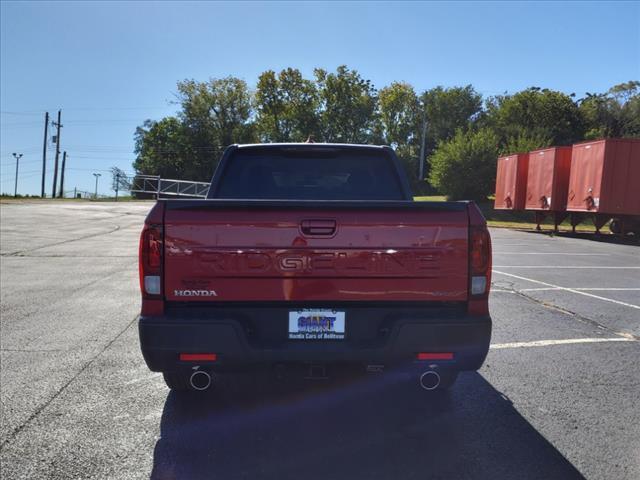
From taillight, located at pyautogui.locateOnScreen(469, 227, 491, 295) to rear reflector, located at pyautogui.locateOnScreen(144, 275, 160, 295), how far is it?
6.17ft

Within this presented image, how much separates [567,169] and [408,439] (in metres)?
21.6

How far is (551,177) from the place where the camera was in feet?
72.1

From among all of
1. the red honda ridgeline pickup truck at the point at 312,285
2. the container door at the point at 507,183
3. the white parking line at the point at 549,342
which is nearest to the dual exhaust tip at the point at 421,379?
the red honda ridgeline pickup truck at the point at 312,285

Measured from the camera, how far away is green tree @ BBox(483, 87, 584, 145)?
5606cm

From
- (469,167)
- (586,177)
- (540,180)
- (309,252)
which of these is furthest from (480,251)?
(469,167)

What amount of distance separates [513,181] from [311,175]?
75.9 ft

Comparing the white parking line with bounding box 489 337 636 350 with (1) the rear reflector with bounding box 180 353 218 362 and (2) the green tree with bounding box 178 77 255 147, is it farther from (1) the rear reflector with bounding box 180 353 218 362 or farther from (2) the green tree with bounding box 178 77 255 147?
(2) the green tree with bounding box 178 77 255 147

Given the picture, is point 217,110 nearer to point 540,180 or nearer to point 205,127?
point 205,127

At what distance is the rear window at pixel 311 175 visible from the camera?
14.9ft

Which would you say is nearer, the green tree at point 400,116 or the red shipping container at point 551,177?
the red shipping container at point 551,177

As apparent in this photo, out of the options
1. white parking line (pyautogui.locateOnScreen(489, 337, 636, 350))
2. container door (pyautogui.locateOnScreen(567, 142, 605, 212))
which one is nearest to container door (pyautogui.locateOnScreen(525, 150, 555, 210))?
container door (pyautogui.locateOnScreen(567, 142, 605, 212))

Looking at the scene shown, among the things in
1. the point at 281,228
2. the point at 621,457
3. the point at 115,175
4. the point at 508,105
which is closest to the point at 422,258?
the point at 281,228

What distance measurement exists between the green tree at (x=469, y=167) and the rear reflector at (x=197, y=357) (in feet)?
116

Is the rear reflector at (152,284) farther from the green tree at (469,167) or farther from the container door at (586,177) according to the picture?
the green tree at (469,167)
